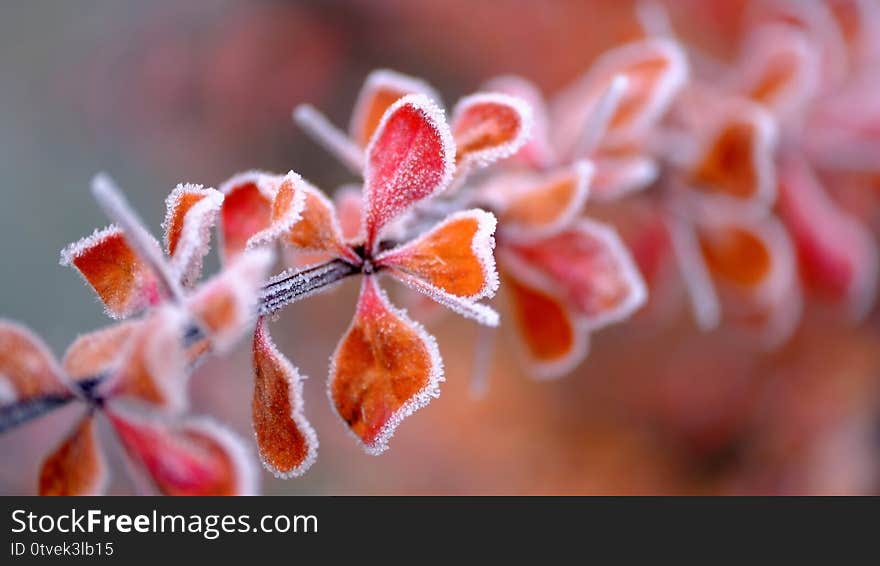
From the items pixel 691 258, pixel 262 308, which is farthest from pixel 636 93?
pixel 262 308

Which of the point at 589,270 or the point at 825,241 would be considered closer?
the point at 589,270

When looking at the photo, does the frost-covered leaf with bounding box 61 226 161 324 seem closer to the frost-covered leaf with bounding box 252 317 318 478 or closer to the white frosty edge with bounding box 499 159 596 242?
the frost-covered leaf with bounding box 252 317 318 478

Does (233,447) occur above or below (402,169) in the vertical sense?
below

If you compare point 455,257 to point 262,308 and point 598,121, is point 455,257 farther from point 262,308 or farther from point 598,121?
point 598,121

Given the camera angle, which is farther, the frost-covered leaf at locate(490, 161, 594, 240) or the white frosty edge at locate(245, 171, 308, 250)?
the frost-covered leaf at locate(490, 161, 594, 240)

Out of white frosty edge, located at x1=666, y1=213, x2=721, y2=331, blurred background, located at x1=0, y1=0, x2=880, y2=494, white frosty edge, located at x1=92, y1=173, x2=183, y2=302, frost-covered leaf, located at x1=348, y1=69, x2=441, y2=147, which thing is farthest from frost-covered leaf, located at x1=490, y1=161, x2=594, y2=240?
blurred background, located at x1=0, y1=0, x2=880, y2=494

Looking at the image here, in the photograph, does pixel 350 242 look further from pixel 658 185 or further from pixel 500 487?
pixel 500 487
